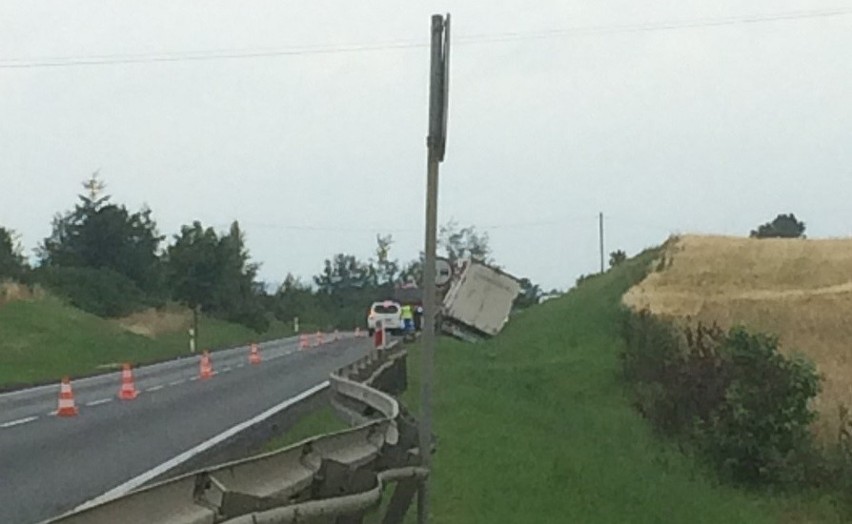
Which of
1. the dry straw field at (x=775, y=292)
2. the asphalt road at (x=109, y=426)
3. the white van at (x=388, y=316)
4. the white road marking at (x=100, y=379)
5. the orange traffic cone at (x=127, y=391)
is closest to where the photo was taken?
the asphalt road at (x=109, y=426)

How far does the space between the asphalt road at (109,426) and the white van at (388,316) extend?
27889 mm

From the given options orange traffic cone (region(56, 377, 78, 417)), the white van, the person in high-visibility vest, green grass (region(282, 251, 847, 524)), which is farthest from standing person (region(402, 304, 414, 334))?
orange traffic cone (region(56, 377, 78, 417))

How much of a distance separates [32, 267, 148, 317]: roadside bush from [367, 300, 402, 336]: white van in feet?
42.4

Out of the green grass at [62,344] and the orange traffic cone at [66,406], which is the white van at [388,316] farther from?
the orange traffic cone at [66,406]

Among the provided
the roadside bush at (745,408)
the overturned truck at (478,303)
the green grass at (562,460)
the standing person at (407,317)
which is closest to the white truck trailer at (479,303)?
the overturned truck at (478,303)

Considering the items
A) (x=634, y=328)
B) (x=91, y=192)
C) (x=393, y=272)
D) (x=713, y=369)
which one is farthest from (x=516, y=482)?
(x=393, y=272)

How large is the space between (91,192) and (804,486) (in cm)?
7767

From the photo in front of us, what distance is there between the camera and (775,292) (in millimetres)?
50281

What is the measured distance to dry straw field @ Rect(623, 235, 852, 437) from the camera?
38.7 m

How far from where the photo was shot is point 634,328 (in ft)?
143

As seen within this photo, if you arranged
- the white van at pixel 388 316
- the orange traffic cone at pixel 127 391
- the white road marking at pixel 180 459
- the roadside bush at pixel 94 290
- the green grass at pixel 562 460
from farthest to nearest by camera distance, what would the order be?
the roadside bush at pixel 94 290 < the white van at pixel 388 316 < the orange traffic cone at pixel 127 391 < the white road marking at pixel 180 459 < the green grass at pixel 562 460

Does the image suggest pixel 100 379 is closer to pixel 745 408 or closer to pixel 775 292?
pixel 775 292

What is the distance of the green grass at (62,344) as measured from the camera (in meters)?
52.1

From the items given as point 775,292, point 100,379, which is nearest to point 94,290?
point 775,292
